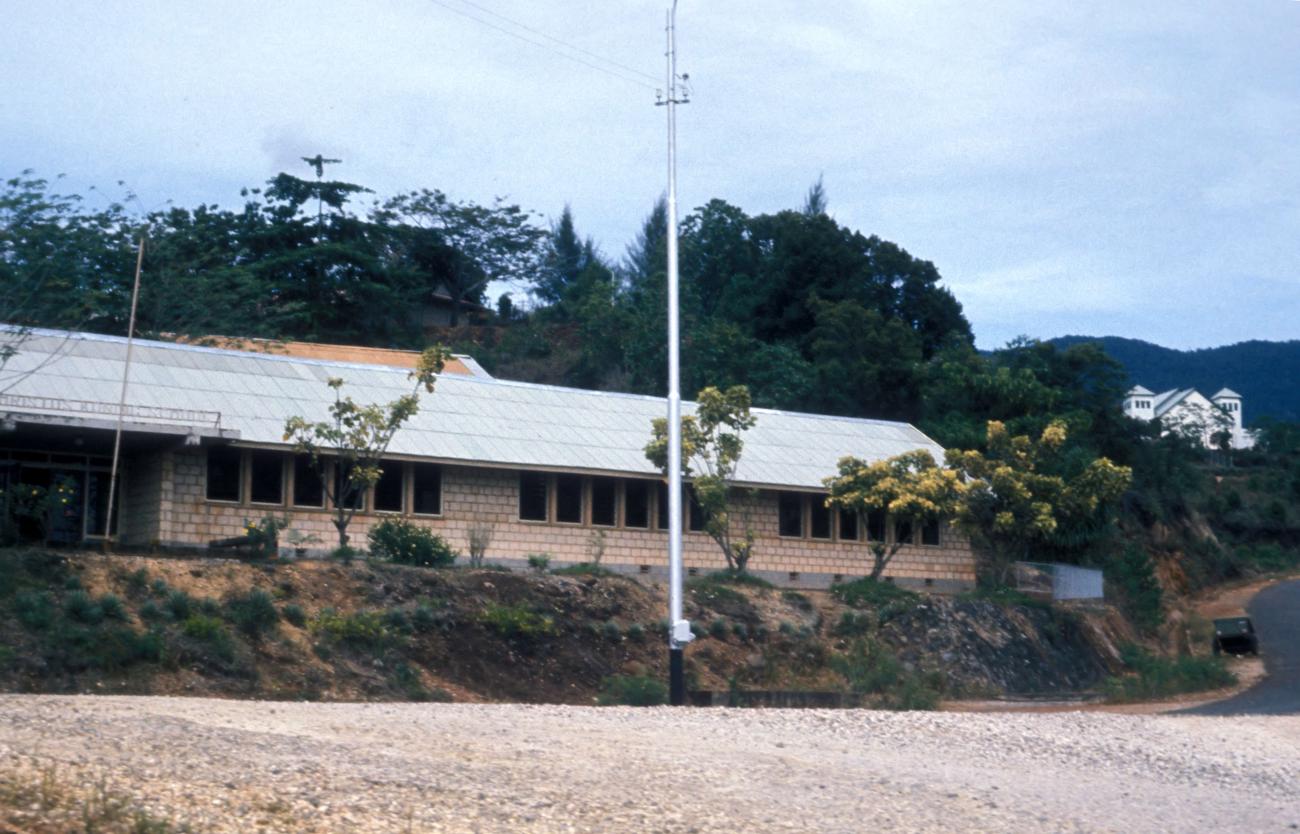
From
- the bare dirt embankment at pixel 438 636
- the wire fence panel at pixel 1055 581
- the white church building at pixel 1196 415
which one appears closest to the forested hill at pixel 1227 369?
the white church building at pixel 1196 415

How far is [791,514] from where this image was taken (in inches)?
1551

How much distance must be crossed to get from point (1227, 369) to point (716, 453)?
162 metres

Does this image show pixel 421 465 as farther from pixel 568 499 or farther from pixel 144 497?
pixel 144 497

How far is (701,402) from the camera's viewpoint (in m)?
35.2

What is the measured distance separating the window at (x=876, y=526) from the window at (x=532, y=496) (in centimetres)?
1004

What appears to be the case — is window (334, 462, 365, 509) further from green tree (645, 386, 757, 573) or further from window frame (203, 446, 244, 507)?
green tree (645, 386, 757, 573)

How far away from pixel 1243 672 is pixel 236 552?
2461cm

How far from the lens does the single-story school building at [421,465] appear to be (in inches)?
1205

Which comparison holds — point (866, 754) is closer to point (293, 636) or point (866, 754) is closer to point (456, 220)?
point (293, 636)

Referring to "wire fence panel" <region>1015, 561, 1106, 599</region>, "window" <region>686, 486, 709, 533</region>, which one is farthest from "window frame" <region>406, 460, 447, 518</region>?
"wire fence panel" <region>1015, 561, 1106, 599</region>

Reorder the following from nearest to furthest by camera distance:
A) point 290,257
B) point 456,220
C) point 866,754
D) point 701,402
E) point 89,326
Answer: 1. point 866,754
2. point 701,402
3. point 89,326
4. point 290,257
5. point 456,220

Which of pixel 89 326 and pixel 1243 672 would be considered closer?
pixel 1243 672

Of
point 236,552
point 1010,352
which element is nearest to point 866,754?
point 236,552

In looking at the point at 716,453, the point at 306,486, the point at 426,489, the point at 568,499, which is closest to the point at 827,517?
the point at 716,453
